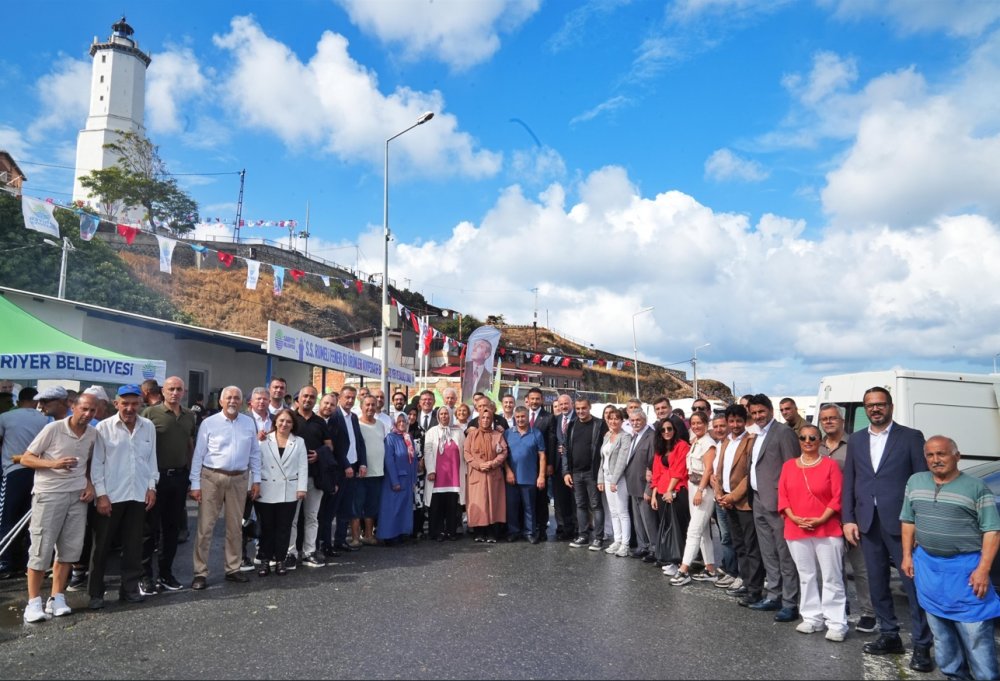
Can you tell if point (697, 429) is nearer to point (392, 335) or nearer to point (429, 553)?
point (429, 553)

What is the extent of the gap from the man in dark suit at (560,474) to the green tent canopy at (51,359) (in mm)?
5814

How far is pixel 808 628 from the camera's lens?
5160 millimetres

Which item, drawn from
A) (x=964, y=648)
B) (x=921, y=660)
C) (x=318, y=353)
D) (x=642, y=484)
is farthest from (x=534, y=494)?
(x=318, y=353)

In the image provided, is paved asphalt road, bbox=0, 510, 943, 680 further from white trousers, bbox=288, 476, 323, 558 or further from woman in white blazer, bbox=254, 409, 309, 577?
white trousers, bbox=288, 476, 323, 558

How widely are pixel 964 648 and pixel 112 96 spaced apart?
3690 inches

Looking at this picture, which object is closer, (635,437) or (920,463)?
(920,463)

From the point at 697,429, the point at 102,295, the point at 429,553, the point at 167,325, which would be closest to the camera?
the point at 697,429

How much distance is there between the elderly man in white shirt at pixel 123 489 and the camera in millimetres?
5562

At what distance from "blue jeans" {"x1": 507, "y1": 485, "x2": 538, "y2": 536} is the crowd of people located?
33 millimetres

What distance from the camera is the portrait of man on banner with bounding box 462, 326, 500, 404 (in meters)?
16.0

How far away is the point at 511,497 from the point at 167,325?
1060 cm

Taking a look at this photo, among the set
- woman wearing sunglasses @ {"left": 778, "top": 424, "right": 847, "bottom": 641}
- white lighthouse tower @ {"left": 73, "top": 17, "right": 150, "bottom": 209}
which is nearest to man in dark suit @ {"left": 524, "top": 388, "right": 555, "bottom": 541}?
woman wearing sunglasses @ {"left": 778, "top": 424, "right": 847, "bottom": 641}

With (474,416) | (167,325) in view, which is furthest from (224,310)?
(474,416)

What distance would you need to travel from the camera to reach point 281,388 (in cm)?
735
